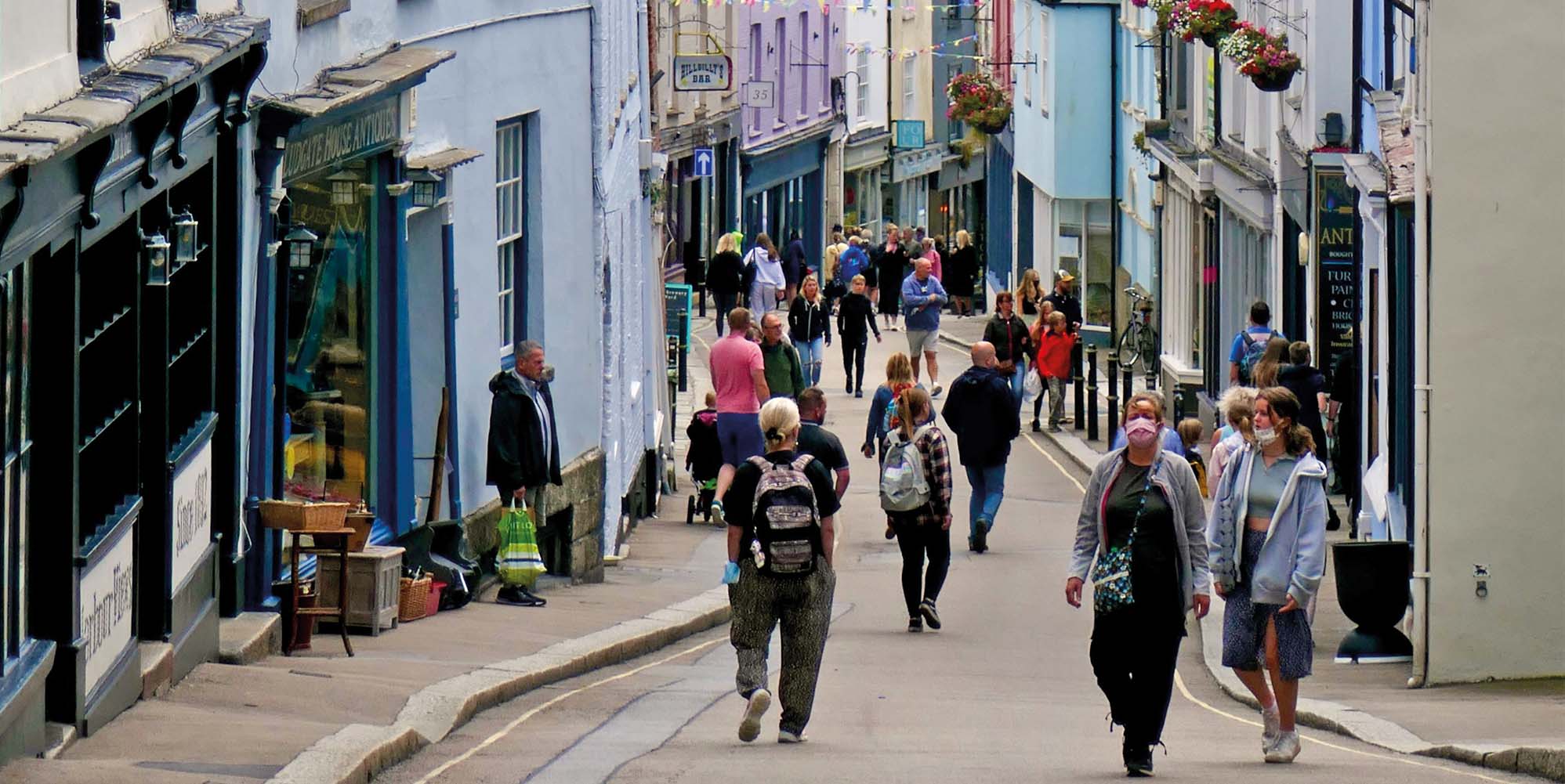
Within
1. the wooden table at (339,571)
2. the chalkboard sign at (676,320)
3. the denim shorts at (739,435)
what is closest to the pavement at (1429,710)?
the wooden table at (339,571)

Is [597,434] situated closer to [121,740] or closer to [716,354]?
[716,354]

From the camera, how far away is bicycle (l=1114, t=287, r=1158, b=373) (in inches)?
1373

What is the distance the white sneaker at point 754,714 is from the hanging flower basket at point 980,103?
3356cm

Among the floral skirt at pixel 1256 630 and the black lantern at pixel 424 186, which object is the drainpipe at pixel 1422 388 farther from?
the black lantern at pixel 424 186

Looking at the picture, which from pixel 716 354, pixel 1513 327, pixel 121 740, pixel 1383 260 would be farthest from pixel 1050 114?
pixel 121 740

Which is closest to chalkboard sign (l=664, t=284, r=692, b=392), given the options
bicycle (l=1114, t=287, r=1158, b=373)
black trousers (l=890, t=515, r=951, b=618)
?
bicycle (l=1114, t=287, r=1158, b=373)

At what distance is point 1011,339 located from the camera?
2912cm

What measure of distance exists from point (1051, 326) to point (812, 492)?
1862 centimetres

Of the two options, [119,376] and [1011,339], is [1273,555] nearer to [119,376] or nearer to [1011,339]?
[119,376]

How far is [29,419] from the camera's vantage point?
9062 mm

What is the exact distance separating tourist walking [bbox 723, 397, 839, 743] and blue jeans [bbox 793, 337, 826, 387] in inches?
816

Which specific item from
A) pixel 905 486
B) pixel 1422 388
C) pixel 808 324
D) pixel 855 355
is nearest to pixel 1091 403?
pixel 808 324

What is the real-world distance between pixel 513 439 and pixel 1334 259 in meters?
9.34

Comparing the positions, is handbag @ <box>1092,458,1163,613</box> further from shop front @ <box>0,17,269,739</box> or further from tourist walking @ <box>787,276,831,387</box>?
tourist walking @ <box>787,276,831,387</box>
